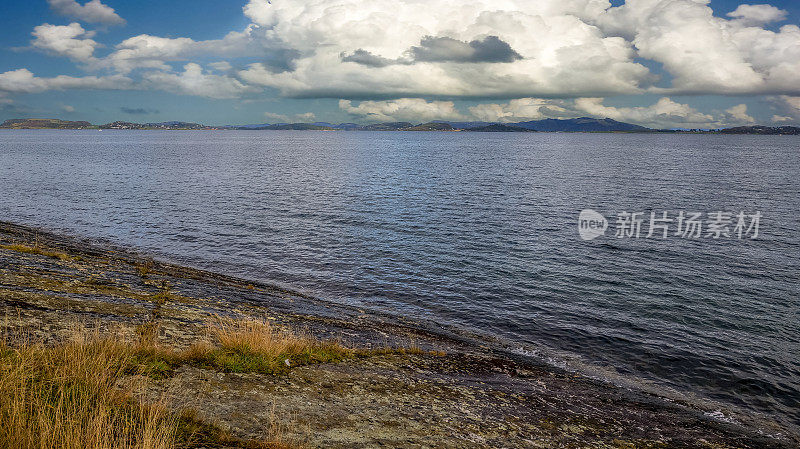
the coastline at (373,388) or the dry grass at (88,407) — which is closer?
the dry grass at (88,407)

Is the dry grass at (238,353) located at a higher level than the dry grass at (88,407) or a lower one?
lower

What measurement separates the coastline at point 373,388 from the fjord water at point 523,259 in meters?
4.79

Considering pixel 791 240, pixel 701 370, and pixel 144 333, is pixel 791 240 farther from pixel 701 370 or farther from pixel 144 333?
pixel 144 333

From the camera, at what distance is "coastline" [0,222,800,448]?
442 inches

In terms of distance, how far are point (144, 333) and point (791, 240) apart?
56733 mm
